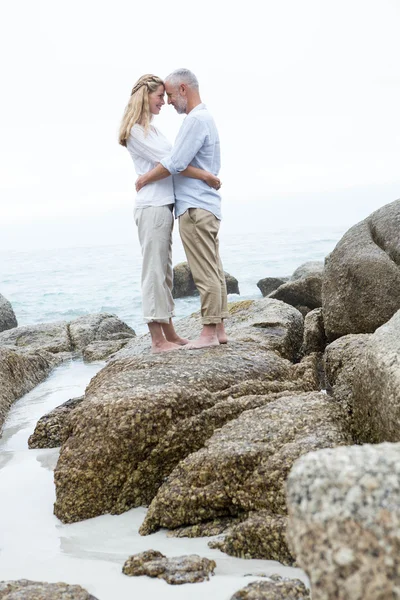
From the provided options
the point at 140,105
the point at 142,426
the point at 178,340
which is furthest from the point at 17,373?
the point at 142,426

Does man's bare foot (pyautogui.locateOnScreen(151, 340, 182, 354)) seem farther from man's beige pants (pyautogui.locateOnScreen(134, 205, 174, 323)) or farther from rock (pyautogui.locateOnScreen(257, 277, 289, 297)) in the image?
rock (pyautogui.locateOnScreen(257, 277, 289, 297))

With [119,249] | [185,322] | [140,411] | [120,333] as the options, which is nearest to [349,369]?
[140,411]

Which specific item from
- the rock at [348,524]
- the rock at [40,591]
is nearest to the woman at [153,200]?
the rock at [40,591]

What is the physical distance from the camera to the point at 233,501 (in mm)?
4129

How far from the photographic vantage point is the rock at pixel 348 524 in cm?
176

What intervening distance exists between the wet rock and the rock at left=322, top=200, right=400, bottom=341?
3.19 m

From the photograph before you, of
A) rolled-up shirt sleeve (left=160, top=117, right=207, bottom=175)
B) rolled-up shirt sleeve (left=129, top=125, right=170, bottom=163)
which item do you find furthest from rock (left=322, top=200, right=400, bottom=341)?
rolled-up shirt sleeve (left=129, top=125, right=170, bottom=163)

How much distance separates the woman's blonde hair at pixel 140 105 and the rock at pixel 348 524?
16.2ft

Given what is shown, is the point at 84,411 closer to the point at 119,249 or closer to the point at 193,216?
the point at 193,216

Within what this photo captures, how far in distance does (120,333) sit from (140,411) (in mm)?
8511

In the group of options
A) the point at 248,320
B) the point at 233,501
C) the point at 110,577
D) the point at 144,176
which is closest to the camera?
the point at 110,577

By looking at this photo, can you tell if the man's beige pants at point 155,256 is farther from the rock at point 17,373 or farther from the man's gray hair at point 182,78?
the rock at point 17,373

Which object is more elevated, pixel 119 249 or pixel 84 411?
pixel 84 411

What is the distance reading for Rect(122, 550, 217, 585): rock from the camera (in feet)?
11.0
